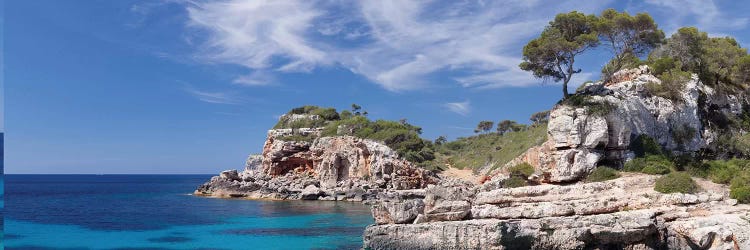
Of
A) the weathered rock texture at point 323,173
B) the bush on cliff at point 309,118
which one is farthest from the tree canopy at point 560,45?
the bush on cliff at point 309,118

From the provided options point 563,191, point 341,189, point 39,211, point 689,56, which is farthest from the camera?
point 341,189

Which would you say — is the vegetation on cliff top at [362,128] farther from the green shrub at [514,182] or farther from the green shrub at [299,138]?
the green shrub at [514,182]

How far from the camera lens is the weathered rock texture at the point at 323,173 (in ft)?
154

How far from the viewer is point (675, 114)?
25812 millimetres

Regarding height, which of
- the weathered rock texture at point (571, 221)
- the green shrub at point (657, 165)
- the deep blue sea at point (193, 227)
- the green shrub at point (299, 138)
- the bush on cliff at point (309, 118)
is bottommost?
the deep blue sea at point (193, 227)

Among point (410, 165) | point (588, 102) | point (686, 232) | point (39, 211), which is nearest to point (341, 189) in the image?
point (410, 165)

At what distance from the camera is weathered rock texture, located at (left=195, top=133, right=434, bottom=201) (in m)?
46.9

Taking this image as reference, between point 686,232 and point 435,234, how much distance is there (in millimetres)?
7910

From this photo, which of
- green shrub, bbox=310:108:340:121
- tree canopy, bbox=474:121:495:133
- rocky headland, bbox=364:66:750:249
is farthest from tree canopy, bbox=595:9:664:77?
tree canopy, bbox=474:121:495:133

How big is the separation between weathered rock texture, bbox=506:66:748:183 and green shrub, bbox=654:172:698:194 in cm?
389

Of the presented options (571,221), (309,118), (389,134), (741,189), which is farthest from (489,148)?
(571,221)

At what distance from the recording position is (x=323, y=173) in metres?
52.3

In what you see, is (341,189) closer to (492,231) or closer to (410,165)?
(410,165)

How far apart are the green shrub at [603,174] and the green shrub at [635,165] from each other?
103 centimetres
